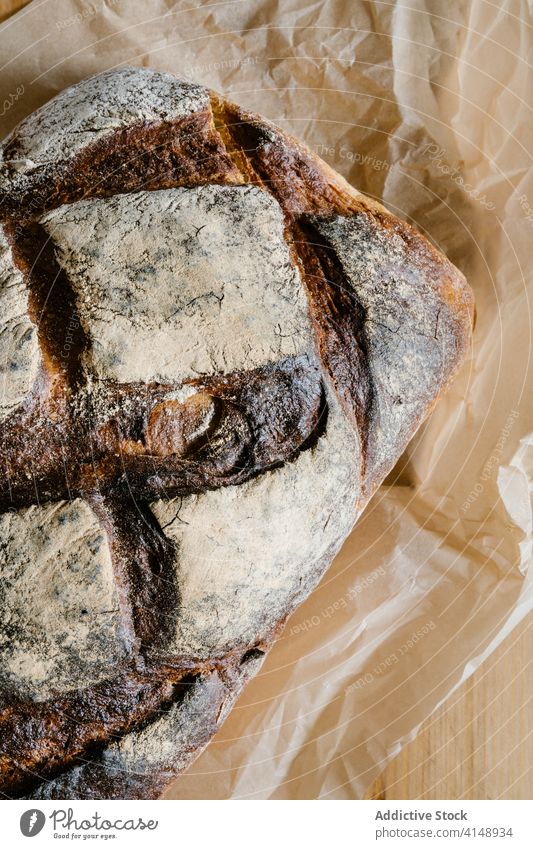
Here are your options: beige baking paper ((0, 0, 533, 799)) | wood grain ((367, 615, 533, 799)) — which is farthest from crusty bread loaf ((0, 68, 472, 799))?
wood grain ((367, 615, 533, 799))

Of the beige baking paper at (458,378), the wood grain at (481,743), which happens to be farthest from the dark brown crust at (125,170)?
the wood grain at (481,743)

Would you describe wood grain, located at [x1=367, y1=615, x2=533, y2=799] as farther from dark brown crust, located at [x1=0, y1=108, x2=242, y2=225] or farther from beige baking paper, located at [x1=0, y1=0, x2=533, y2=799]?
dark brown crust, located at [x1=0, y1=108, x2=242, y2=225]

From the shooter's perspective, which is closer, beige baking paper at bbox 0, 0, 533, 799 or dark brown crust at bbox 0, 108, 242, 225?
dark brown crust at bbox 0, 108, 242, 225

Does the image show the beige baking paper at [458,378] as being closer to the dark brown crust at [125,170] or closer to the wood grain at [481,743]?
the wood grain at [481,743]

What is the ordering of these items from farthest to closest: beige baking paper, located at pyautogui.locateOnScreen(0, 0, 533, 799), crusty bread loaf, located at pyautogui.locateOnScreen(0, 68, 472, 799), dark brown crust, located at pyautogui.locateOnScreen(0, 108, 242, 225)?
beige baking paper, located at pyautogui.locateOnScreen(0, 0, 533, 799), dark brown crust, located at pyautogui.locateOnScreen(0, 108, 242, 225), crusty bread loaf, located at pyautogui.locateOnScreen(0, 68, 472, 799)

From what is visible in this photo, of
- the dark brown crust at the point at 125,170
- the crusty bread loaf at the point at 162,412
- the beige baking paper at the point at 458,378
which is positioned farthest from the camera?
the beige baking paper at the point at 458,378

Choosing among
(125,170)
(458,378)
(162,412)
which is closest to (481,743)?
(458,378)

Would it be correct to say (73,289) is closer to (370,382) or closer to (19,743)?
(370,382)
